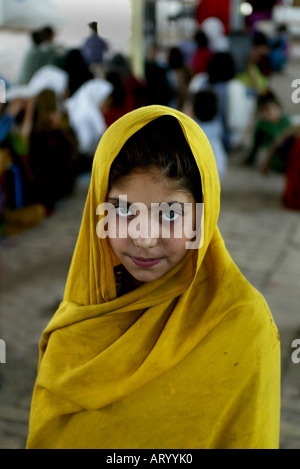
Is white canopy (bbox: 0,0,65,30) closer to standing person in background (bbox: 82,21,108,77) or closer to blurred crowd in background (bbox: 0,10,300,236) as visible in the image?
blurred crowd in background (bbox: 0,10,300,236)

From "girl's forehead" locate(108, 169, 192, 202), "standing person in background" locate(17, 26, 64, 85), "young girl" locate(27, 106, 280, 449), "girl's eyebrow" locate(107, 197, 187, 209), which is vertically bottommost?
"young girl" locate(27, 106, 280, 449)

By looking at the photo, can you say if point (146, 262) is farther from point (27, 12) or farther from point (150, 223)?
point (27, 12)

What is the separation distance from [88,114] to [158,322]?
4.86m

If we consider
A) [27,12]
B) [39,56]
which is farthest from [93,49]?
[27,12]

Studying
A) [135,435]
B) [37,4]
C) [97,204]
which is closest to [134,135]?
[97,204]

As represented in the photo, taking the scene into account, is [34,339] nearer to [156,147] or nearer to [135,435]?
[135,435]

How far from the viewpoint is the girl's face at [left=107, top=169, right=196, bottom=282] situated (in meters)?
1.15

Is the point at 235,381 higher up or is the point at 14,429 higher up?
the point at 235,381

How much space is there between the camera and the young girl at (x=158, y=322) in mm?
1156

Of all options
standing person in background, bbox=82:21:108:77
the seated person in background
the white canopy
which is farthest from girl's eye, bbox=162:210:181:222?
standing person in background, bbox=82:21:108:77

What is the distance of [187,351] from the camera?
1.26m

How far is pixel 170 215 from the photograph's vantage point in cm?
117

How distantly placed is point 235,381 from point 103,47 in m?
6.84

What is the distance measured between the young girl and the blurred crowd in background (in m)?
2.79
